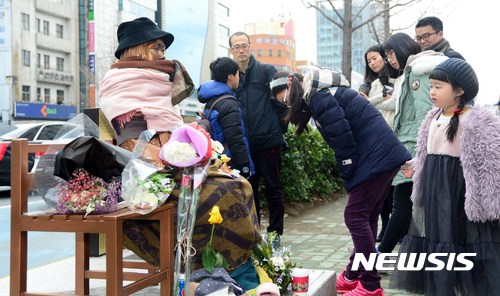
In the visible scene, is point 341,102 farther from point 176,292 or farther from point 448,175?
point 176,292

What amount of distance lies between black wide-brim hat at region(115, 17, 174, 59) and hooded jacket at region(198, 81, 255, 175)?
4.86 feet

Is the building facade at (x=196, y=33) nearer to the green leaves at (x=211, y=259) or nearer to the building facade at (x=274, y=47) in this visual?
the building facade at (x=274, y=47)

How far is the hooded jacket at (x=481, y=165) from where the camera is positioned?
3162 mm

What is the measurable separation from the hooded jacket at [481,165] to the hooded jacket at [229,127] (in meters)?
1.94

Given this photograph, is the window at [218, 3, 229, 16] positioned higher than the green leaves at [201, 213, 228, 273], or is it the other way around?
the window at [218, 3, 229, 16]

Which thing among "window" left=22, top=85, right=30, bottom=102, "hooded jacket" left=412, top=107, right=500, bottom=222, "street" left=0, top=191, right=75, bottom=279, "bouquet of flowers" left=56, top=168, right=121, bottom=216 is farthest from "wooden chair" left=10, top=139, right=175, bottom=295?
"window" left=22, top=85, right=30, bottom=102

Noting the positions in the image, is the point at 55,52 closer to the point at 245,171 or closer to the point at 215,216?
the point at 245,171

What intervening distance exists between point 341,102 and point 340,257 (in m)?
2.01

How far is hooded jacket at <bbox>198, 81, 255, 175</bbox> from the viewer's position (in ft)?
15.4

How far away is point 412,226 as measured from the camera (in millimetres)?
3582

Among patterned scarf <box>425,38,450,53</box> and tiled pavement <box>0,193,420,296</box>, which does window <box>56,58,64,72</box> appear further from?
patterned scarf <box>425,38,450,53</box>

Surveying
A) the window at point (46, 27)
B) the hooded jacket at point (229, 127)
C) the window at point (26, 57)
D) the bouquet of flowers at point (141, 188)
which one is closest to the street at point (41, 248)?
the hooded jacket at point (229, 127)

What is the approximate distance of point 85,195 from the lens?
2.49m

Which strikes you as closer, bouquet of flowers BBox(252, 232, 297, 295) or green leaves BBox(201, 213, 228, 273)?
green leaves BBox(201, 213, 228, 273)
